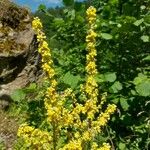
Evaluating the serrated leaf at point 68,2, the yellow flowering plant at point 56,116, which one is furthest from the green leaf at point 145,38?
the yellow flowering plant at point 56,116

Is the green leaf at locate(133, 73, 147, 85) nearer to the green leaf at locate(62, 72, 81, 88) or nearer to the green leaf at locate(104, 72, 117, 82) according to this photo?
the green leaf at locate(104, 72, 117, 82)

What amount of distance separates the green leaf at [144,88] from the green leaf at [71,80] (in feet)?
2.88

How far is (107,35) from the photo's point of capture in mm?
5664

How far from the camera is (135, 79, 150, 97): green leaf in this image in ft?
17.2

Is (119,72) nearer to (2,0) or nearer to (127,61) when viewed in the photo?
(127,61)

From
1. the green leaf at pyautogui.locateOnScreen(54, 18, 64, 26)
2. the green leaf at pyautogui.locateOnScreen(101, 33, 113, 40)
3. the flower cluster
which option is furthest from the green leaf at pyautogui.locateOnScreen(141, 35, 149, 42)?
the flower cluster

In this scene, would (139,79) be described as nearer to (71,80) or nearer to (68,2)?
(71,80)

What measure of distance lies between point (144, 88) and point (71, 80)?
101 cm

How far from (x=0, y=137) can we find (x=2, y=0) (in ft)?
11.1

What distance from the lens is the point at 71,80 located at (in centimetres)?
593

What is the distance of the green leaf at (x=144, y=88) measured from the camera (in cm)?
524

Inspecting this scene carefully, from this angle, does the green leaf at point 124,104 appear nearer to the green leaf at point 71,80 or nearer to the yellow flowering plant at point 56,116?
the green leaf at point 71,80

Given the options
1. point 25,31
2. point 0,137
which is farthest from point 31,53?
point 0,137

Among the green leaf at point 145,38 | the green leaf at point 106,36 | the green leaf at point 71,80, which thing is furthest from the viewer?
the green leaf at point 71,80
